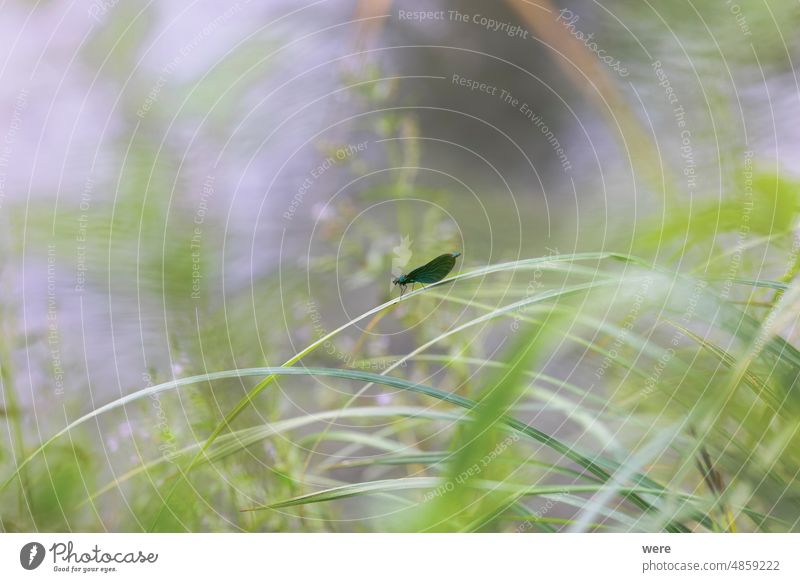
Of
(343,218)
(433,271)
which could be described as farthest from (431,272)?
(343,218)

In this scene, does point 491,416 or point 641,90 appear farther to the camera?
point 641,90

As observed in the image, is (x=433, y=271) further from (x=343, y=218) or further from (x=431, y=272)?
(x=343, y=218)

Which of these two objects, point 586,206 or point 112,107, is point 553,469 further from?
point 112,107

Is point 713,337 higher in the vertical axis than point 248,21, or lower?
lower

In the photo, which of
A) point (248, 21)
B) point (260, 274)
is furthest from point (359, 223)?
point (248, 21)
